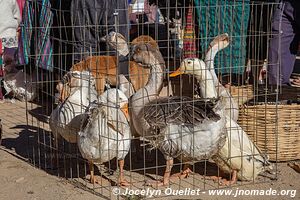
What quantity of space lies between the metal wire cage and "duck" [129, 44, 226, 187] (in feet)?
0.08

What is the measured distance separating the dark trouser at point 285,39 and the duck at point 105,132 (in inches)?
86.0

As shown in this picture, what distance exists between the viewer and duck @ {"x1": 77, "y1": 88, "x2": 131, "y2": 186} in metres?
4.92

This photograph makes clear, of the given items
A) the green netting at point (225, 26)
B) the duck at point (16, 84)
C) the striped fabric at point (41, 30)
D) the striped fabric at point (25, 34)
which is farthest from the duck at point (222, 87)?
the duck at point (16, 84)

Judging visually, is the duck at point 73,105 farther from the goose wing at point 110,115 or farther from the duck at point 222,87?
the duck at point 222,87

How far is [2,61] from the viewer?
838 cm

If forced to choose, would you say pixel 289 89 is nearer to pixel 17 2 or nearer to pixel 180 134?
pixel 180 134

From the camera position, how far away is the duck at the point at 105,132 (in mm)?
4922

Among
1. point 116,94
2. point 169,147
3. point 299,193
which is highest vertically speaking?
point 116,94

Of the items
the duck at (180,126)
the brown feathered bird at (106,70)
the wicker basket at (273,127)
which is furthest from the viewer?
the brown feathered bird at (106,70)

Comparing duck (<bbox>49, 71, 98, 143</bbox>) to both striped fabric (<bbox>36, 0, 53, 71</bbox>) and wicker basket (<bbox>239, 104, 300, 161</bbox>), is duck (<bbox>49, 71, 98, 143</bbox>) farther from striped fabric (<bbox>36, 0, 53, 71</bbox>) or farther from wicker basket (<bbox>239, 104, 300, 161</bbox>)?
striped fabric (<bbox>36, 0, 53, 71</bbox>)

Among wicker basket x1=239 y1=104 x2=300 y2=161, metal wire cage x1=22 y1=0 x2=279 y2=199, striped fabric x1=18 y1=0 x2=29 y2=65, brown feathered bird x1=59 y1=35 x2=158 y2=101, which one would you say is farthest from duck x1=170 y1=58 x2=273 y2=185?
A: striped fabric x1=18 y1=0 x2=29 y2=65

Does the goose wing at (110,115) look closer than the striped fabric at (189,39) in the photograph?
Yes

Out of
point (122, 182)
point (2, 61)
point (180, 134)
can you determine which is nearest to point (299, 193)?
point (180, 134)

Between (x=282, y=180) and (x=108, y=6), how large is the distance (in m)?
2.88
